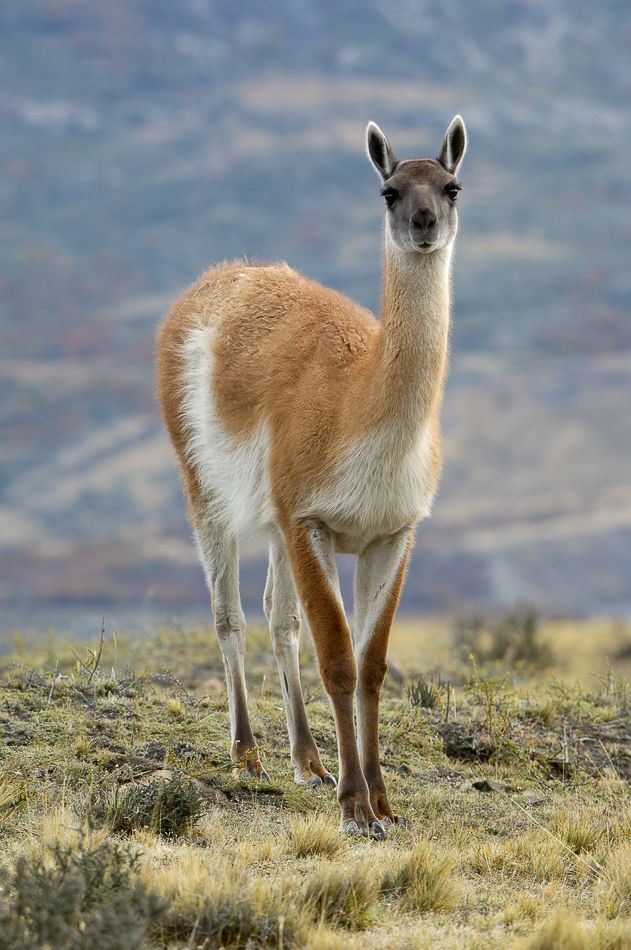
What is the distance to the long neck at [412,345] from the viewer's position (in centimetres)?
591

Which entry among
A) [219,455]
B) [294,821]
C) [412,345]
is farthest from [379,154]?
[294,821]

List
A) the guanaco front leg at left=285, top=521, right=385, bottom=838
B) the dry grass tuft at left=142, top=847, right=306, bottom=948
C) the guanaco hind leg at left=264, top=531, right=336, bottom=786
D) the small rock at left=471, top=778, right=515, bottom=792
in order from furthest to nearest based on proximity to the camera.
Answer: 1. the guanaco hind leg at left=264, top=531, right=336, bottom=786
2. the small rock at left=471, top=778, right=515, bottom=792
3. the guanaco front leg at left=285, top=521, right=385, bottom=838
4. the dry grass tuft at left=142, top=847, right=306, bottom=948

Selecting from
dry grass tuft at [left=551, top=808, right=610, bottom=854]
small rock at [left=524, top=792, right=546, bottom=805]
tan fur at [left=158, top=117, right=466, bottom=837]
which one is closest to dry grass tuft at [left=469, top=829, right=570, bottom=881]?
dry grass tuft at [left=551, top=808, right=610, bottom=854]

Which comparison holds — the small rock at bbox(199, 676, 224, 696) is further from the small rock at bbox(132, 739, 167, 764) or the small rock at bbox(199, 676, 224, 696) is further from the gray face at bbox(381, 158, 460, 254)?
the gray face at bbox(381, 158, 460, 254)

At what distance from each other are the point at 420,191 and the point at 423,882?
3.05m

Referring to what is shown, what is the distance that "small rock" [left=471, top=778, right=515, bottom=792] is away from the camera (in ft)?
22.6

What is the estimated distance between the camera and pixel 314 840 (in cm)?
527

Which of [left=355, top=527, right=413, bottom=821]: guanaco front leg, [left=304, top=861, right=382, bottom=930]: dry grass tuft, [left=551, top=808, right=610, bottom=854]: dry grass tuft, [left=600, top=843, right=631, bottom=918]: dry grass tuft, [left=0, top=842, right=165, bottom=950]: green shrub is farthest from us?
[left=355, top=527, right=413, bottom=821]: guanaco front leg

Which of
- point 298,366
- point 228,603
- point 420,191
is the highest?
point 420,191

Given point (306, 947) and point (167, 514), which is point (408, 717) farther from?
point (167, 514)

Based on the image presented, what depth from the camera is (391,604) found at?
6.34m

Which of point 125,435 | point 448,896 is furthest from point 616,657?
point 125,435

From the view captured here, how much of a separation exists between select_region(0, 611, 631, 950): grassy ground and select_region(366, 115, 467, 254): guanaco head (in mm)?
2651

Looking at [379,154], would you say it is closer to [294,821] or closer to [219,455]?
[219,455]
